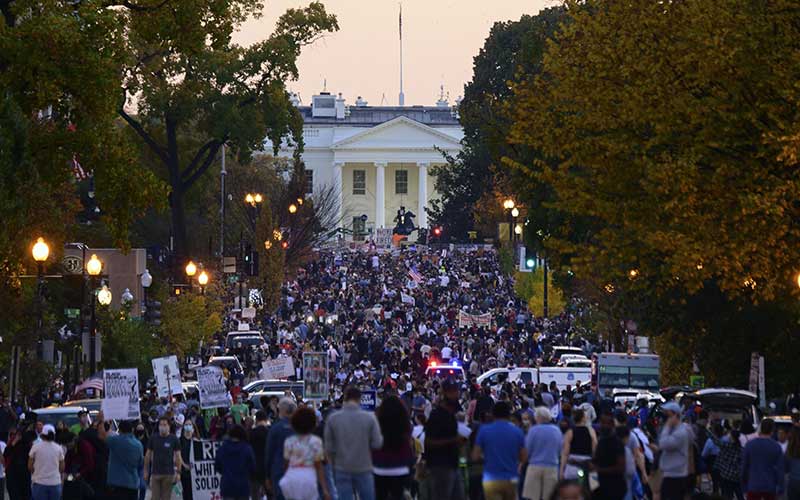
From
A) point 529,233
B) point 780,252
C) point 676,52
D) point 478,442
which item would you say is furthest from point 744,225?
Answer: point 529,233

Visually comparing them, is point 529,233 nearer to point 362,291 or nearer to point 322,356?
point 322,356

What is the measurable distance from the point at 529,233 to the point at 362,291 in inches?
1525

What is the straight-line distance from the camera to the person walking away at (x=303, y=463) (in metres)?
15.4

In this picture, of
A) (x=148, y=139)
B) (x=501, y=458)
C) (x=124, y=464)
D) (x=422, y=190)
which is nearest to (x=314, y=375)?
(x=124, y=464)

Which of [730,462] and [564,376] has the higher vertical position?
[564,376]

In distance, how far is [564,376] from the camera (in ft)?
143

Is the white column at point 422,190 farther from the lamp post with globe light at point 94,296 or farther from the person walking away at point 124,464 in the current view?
the person walking away at point 124,464

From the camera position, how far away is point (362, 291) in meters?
81.8

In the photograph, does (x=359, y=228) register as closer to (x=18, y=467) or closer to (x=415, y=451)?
(x=18, y=467)

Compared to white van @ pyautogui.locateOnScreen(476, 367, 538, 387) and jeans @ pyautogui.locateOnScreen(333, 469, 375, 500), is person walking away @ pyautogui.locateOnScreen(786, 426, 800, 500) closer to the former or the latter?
jeans @ pyautogui.locateOnScreen(333, 469, 375, 500)

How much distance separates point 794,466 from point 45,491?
336 inches

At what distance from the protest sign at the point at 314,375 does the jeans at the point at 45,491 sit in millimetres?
12150

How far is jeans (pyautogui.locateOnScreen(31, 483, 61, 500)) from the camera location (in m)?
20.4

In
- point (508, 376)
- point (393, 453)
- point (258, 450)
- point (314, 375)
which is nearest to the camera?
point (393, 453)
